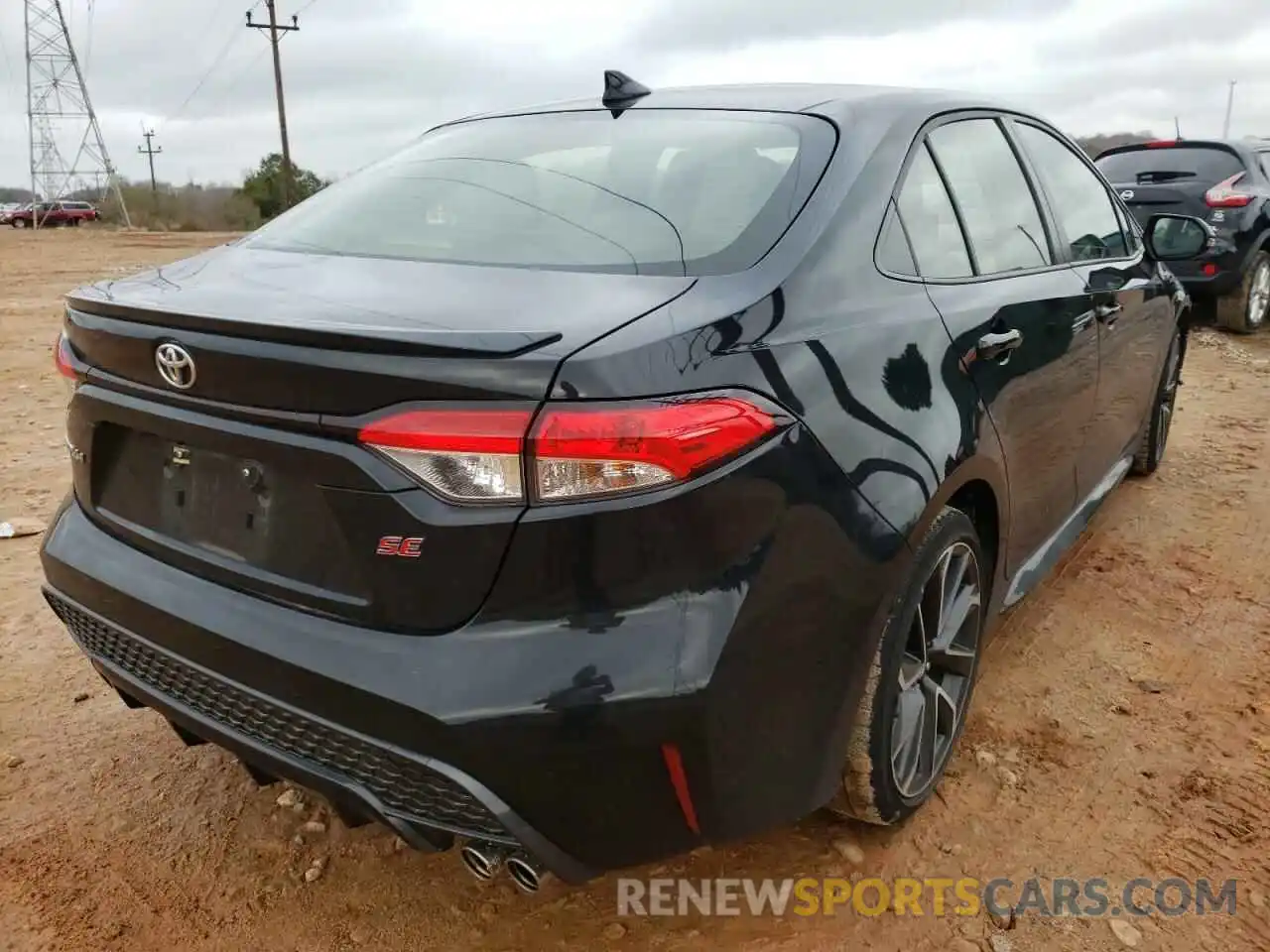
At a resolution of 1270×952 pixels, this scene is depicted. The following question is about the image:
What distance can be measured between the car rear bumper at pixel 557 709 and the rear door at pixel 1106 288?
1763mm

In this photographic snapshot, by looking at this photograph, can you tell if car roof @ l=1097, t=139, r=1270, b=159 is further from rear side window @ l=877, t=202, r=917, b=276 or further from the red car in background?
the red car in background

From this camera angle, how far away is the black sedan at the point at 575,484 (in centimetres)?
151

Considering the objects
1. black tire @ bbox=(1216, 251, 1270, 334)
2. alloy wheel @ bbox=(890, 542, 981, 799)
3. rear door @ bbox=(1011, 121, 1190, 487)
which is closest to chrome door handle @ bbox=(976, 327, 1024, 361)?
alloy wheel @ bbox=(890, 542, 981, 799)

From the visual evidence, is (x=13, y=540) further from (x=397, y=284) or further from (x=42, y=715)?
(x=397, y=284)

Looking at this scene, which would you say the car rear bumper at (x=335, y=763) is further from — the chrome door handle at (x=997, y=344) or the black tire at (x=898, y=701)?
the chrome door handle at (x=997, y=344)

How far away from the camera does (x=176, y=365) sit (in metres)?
1.72

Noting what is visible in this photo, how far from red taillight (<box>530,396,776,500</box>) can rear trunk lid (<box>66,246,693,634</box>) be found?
6 centimetres

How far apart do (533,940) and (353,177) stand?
6.37ft

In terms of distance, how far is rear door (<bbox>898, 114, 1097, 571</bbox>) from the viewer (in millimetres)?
2266

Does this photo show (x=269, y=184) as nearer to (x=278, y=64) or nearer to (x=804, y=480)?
(x=278, y=64)

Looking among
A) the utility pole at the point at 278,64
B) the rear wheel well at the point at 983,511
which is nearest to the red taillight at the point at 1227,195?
the rear wheel well at the point at 983,511

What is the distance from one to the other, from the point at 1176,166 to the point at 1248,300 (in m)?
1.27

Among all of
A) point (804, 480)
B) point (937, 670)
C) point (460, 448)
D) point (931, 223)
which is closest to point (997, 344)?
point (931, 223)

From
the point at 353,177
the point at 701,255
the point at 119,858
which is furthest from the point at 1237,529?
the point at 119,858
